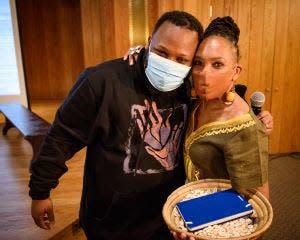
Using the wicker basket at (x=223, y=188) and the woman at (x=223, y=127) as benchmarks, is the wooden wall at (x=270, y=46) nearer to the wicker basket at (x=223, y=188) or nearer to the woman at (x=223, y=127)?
the woman at (x=223, y=127)

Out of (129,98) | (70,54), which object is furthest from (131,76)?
(70,54)

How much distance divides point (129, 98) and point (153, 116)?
12cm

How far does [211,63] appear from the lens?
109 centimetres

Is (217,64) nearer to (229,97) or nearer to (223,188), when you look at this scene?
(229,97)

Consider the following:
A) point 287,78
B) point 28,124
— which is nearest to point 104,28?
point 28,124

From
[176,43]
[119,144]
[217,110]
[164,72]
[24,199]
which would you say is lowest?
[24,199]

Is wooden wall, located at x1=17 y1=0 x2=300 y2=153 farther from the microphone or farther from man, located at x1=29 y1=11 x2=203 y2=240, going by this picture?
man, located at x1=29 y1=11 x2=203 y2=240

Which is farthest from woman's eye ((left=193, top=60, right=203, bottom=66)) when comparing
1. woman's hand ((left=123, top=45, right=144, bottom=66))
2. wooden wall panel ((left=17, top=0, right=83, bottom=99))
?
wooden wall panel ((left=17, top=0, right=83, bottom=99))

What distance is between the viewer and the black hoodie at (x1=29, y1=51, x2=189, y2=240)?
3.82ft

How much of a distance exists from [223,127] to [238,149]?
0.10 m

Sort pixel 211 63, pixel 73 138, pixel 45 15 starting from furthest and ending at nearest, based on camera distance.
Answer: pixel 45 15 < pixel 73 138 < pixel 211 63

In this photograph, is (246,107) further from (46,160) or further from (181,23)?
(46,160)

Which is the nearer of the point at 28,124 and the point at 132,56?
the point at 132,56

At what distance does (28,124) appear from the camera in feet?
11.7
